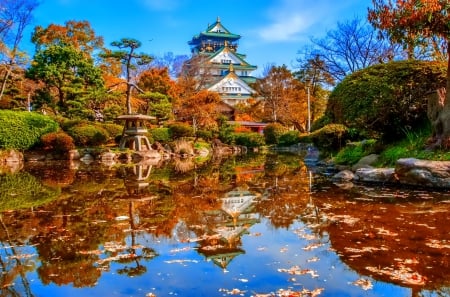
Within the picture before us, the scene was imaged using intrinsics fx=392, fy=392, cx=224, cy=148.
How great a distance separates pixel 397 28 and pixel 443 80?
6.79 ft

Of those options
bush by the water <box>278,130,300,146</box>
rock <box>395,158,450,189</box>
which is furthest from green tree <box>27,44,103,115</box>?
rock <box>395,158,450,189</box>

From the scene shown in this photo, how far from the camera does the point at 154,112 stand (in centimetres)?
2339

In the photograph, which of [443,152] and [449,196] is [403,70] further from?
[449,196]

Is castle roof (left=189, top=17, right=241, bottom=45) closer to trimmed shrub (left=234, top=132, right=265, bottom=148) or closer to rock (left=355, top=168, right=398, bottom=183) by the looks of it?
trimmed shrub (left=234, top=132, right=265, bottom=148)

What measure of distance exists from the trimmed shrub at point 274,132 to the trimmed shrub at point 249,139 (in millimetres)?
1299

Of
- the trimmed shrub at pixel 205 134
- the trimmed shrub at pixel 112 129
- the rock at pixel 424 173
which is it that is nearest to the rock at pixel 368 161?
the rock at pixel 424 173

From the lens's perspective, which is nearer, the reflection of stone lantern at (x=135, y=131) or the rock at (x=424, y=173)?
the rock at (x=424, y=173)

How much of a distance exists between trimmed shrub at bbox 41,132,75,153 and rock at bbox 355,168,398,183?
14373 millimetres

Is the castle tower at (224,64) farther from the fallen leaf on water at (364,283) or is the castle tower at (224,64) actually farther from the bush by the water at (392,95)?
the fallen leaf on water at (364,283)

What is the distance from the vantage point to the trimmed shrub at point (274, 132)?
3344 cm

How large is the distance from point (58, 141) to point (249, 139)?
16.9 meters

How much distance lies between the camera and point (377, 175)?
8469mm

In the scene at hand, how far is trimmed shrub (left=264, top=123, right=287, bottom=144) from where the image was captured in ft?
110

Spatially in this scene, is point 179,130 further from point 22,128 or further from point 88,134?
point 22,128
